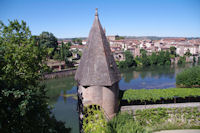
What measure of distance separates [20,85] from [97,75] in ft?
16.3

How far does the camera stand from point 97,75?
11.5 metres

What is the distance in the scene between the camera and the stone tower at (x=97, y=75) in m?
11.5

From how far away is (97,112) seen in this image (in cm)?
1130

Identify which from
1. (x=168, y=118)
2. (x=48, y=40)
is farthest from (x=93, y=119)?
(x=48, y=40)

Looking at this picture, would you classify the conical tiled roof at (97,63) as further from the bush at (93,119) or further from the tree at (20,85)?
the tree at (20,85)

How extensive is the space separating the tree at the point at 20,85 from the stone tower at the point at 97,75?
2879mm

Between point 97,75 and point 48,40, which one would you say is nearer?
point 97,75

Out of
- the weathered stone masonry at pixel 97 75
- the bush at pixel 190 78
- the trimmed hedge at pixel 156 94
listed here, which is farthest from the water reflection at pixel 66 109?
the bush at pixel 190 78

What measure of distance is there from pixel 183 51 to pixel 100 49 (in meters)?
83.5

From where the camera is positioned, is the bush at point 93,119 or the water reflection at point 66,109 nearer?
the bush at point 93,119

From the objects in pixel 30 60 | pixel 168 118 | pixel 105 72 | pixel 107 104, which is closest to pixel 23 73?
pixel 30 60

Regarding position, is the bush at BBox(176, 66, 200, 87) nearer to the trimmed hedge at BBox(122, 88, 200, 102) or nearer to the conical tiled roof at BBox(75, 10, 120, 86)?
the trimmed hedge at BBox(122, 88, 200, 102)

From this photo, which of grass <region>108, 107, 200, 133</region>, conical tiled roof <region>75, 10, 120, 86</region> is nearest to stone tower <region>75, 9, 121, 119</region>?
conical tiled roof <region>75, 10, 120, 86</region>

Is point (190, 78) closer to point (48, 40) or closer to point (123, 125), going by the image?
point (123, 125)
